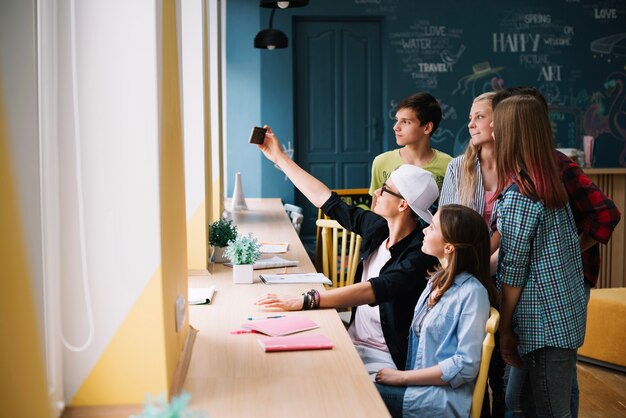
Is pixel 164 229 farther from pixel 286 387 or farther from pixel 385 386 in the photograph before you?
pixel 385 386

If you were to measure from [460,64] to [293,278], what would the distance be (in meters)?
5.42

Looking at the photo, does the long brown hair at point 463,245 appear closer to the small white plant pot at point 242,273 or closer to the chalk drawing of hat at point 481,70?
the small white plant pot at point 242,273

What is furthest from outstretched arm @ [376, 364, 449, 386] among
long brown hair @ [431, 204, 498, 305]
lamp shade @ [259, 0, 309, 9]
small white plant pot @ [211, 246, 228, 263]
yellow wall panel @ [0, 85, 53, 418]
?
lamp shade @ [259, 0, 309, 9]

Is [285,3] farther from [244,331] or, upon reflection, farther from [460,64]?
[460,64]

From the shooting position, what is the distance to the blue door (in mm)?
7895

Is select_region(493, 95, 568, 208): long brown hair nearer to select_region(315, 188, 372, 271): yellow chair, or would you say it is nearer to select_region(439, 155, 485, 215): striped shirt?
select_region(439, 155, 485, 215): striped shirt

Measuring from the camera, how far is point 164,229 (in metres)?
1.74

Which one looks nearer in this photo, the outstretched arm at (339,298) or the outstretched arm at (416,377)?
the outstretched arm at (416,377)

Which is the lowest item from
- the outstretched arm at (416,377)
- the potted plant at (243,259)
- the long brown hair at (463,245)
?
the outstretched arm at (416,377)

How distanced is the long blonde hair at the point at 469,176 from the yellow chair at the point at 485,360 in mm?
869

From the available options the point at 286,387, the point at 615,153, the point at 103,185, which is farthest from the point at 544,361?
the point at 615,153

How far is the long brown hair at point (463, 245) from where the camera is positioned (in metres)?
2.35

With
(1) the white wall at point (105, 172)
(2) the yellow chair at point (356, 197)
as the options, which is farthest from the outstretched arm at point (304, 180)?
(2) the yellow chair at point (356, 197)

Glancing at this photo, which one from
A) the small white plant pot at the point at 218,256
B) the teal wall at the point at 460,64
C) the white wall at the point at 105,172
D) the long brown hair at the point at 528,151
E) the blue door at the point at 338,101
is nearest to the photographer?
the white wall at the point at 105,172
